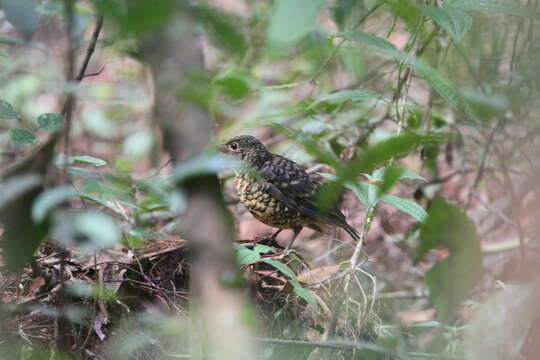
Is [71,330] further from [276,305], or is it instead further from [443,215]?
[443,215]

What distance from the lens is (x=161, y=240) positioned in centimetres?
351

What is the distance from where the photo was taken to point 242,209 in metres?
5.62

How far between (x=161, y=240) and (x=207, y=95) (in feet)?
8.60

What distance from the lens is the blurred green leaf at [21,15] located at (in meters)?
1.23

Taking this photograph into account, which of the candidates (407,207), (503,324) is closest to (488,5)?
(503,324)

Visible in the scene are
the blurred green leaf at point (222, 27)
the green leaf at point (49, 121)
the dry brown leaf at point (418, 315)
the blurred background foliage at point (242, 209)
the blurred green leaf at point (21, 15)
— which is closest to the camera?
the blurred green leaf at point (222, 27)

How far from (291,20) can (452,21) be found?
1.28 metres

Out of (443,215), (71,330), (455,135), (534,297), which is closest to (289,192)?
(455,135)

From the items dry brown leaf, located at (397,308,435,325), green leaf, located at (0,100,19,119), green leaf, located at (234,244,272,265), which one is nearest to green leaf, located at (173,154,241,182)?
green leaf, located at (0,100,19,119)

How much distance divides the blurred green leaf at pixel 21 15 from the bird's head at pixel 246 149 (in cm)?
347

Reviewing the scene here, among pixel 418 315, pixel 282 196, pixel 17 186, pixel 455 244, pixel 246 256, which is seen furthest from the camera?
pixel 418 315

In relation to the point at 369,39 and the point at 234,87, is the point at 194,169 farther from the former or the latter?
the point at 369,39

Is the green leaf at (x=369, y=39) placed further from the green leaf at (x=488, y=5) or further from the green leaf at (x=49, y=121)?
the green leaf at (x=49, y=121)

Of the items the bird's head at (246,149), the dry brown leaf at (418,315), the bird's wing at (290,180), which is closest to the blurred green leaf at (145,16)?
the bird's wing at (290,180)
